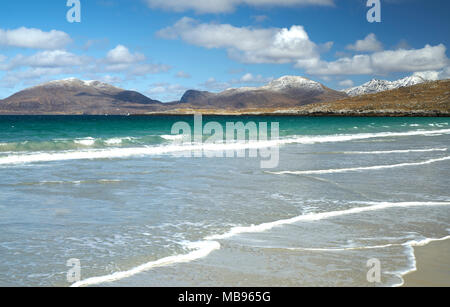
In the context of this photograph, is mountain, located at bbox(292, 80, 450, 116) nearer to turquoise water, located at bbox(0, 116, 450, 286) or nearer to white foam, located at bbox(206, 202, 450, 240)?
turquoise water, located at bbox(0, 116, 450, 286)

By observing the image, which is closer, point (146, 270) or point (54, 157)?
point (146, 270)

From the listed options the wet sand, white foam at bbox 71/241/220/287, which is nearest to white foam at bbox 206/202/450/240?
white foam at bbox 71/241/220/287

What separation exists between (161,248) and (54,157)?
1575cm

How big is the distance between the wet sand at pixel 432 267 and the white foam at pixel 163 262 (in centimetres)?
260

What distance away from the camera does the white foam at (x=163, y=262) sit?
5.13m

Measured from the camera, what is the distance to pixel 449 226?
7.88 m

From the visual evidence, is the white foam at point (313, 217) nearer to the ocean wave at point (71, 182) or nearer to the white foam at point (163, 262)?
the white foam at point (163, 262)

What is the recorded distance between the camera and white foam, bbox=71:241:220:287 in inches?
202

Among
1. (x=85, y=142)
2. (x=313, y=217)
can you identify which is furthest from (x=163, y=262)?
(x=85, y=142)

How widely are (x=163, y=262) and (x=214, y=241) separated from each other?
3.89 feet

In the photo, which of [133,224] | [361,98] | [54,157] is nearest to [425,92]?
[361,98]

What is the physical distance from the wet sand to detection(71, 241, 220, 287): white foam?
260 centimetres

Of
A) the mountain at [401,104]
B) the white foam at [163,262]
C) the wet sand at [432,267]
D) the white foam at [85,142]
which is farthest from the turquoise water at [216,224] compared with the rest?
the mountain at [401,104]

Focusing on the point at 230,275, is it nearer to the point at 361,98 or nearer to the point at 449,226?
the point at 449,226
